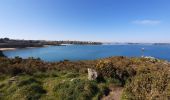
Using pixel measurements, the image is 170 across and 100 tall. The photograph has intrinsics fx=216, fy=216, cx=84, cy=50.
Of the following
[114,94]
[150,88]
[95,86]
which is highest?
[150,88]

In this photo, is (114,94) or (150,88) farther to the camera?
(114,94)

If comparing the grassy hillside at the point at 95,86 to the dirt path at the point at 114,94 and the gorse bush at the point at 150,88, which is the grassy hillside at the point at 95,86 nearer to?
the gorse bush at the point at 150,88

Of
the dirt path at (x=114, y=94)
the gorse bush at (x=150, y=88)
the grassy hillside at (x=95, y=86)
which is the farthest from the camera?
the dirt path at (x=114, y=94)

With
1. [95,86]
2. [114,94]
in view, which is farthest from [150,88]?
[95,86]

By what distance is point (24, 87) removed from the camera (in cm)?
1453

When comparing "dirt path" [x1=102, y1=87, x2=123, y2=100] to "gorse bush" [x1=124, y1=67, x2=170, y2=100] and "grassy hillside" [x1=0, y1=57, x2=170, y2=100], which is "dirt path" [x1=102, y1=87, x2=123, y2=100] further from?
"gorse bush" [x1=124, y1=67, x2=170, y2=100]

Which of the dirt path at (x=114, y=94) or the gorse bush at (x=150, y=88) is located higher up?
the gorse bush at (x=150, y=88)

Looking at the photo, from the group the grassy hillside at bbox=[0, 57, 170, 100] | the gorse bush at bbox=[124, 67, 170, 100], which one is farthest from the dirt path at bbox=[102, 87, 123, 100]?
the gorse bush at bbox=[124, 67, 170, 100]

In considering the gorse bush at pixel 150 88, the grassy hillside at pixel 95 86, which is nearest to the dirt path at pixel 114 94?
the grassy hillside at pixel 95 86

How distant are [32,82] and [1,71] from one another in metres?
4.95

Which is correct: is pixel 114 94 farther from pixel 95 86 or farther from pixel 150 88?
pixel 150 88

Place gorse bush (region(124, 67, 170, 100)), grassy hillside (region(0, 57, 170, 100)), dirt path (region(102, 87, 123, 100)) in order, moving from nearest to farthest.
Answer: gorse bush (region(124, 67, 170, 100)), grassy hillside (region(0, 57, 170, 100)), dirt path (region(102, 87, 123, 100))

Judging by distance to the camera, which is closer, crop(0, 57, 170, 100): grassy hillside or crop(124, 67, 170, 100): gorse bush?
crop(124, 67, 170, 100): gorse bush

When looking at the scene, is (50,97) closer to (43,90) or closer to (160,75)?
(43,90)
